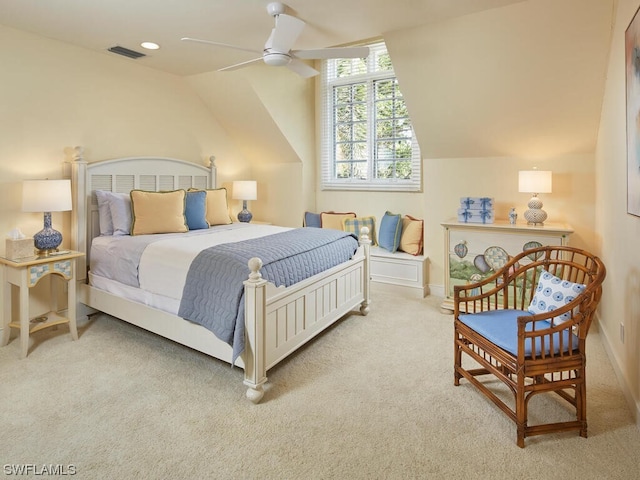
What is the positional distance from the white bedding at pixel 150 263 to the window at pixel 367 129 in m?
1.96

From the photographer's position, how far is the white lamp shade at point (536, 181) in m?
3.51

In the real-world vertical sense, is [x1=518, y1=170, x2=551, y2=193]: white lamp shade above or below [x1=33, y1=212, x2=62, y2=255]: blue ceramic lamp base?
above

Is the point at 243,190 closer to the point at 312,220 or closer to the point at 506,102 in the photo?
the point at 312,220

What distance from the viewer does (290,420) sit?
2.17 m

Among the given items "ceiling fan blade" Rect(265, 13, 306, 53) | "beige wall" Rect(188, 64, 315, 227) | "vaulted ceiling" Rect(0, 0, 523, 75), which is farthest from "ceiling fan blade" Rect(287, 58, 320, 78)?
"beige wall" Rect(188, 64, 315, 227)

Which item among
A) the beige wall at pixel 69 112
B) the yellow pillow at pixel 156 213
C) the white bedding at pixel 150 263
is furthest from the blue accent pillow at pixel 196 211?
the beige wall at pixel 69 112

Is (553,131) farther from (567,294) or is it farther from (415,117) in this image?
(567,294)

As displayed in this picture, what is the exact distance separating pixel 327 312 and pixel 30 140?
2.82 meters

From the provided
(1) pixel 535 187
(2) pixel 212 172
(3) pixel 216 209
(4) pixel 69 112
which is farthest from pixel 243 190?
(1) pixel 535 187

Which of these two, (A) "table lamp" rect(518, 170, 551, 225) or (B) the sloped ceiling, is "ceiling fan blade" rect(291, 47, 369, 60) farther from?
(A) "table lamp" rect(518, 170, 551, 225)


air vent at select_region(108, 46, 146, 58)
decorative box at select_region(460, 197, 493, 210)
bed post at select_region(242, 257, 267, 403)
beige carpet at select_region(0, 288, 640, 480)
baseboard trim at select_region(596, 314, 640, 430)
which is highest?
air vent at select_region(108, 46, 146, 58)

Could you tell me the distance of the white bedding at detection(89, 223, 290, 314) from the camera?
282 centimetres

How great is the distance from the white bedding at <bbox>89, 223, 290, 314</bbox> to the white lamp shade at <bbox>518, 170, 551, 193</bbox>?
2271mm

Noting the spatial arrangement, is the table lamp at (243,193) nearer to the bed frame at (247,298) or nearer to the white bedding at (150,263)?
the bed frame at (247,298)
